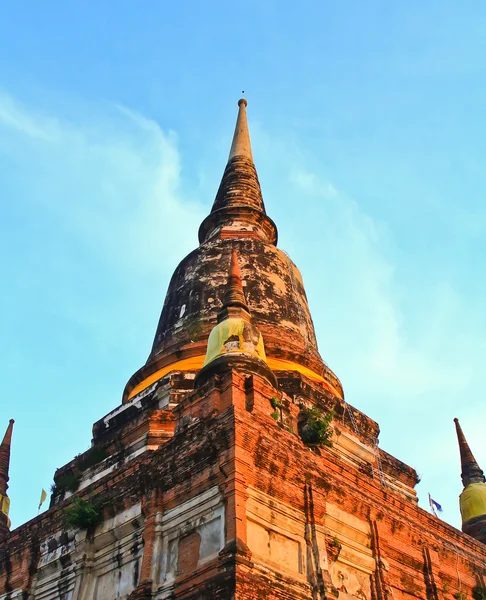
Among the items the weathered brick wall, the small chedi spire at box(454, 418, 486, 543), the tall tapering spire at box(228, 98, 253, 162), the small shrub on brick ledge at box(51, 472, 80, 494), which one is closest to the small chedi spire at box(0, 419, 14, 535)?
the small shrub on brick ledge at box(51, 472, 80, 494)

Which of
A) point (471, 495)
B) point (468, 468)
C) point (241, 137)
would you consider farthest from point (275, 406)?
point (241, 137)

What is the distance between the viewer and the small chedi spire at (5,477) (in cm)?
1741

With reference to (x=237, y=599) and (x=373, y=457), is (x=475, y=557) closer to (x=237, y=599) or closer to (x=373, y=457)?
(x=373, y=457)

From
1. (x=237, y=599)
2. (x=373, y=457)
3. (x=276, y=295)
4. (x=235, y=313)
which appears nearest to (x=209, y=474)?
(x=237, y=599)

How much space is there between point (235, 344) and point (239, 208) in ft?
34.6

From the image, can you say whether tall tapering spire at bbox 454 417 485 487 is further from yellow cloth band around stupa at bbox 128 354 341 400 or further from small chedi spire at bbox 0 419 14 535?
small chedi spire at bbox 0 419 14 535

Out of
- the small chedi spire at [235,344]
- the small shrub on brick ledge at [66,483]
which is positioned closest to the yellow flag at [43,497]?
the small shrub on brick ledge at [66,483]

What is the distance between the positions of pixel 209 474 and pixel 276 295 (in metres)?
8.68

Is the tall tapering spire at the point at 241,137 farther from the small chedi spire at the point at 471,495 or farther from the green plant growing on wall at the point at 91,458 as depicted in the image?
→ the green plant growing on wall at the point at 91,458

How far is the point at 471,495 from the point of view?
1897 centimetres

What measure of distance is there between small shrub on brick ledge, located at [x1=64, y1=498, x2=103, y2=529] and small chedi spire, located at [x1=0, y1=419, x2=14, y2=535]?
5.37 metres

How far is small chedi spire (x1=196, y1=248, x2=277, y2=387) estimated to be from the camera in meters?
12.8

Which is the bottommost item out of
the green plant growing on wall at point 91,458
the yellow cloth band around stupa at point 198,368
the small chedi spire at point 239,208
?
the green plant growing on wall at point 91,458

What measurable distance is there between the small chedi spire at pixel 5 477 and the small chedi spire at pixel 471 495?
10959 mm
